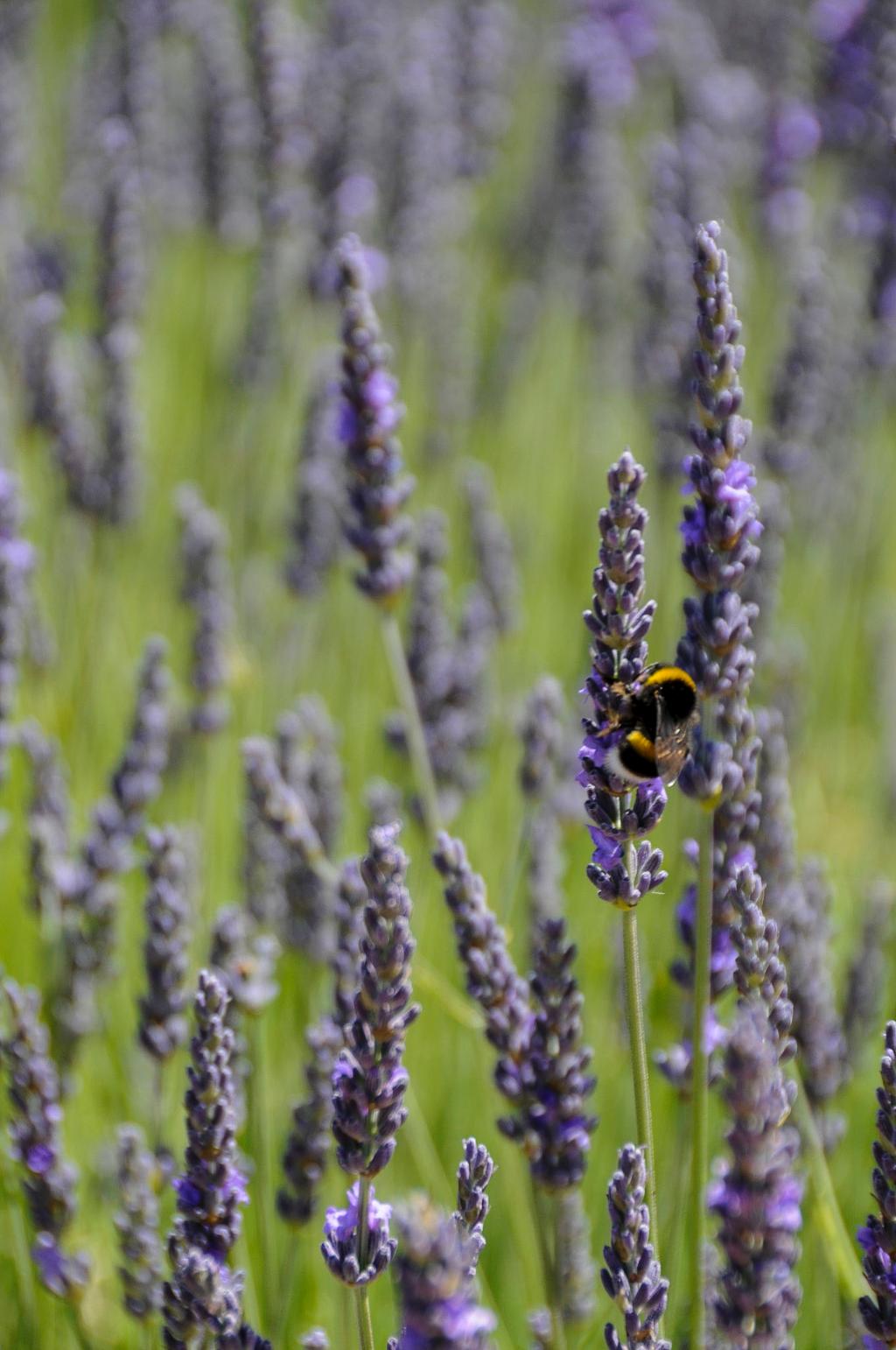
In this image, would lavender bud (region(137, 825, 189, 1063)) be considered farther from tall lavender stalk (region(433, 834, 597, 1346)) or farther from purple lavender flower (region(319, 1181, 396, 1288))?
purple lavender flower (region(319, 1181, 396, 1288))

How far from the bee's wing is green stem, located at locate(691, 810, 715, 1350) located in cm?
10

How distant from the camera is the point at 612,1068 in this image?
262 cm

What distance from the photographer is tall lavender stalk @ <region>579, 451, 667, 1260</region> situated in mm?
1192

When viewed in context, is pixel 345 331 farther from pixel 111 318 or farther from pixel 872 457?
pixel 872 457

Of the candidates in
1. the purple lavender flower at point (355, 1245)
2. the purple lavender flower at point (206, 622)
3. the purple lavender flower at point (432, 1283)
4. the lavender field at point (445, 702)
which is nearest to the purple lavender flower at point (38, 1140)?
the lavender field at point (445, 702)

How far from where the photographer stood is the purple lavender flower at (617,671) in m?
1.19

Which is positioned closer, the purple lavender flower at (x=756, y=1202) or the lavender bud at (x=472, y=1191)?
the purple lavender flower at (x=756, y=1202)

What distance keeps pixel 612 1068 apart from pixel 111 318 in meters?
1.76

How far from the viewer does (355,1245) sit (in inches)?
48.9

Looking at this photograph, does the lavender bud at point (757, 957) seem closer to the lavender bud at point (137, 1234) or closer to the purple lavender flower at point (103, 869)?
the lavender bud at point (137, 1234)

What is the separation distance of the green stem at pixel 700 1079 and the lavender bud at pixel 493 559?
5.91 feet

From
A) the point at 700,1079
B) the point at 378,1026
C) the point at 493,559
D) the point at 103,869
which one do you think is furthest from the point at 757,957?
the point at 493,559

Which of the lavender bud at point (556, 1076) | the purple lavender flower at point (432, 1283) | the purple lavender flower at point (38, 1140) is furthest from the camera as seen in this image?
the purple lavender flower at point (38, 1140)

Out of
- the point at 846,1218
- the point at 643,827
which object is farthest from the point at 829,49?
the point at 643,827
